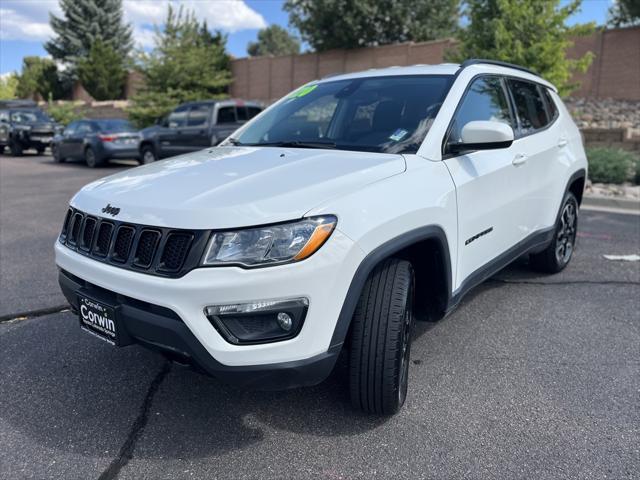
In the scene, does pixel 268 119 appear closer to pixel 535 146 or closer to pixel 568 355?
pixel 535 146

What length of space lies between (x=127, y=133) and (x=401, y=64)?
12.2 metres

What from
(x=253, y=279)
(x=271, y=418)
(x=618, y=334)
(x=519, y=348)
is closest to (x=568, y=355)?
(x=519, y=348)

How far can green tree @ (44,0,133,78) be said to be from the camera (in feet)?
138

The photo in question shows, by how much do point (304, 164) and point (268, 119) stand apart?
1.36m

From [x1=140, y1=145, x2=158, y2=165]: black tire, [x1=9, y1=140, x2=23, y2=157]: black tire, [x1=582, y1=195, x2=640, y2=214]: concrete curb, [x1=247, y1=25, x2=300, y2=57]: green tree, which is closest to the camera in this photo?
[x1=582, y1=195, x2=640, y2=214]: concrete curb

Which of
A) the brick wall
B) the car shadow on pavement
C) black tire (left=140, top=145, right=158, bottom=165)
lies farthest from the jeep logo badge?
the brick wall

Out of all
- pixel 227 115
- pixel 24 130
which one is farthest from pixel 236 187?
pixel 24 130

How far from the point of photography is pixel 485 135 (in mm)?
2795

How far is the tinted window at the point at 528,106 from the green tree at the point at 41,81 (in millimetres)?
43515

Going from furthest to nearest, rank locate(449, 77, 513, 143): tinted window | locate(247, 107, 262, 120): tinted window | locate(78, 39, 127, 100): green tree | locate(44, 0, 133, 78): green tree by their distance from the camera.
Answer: locate(44, 0, 133, 78): green tree < locate(78, 39, 127, 100): green tree < locate(247, 107, 262, 120): tinted window < locate(449, 77, 513, 143): tinted window

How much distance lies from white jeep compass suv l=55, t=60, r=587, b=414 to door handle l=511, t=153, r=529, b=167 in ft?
0.08

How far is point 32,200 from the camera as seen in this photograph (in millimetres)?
9383

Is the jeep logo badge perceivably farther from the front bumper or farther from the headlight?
the headlight

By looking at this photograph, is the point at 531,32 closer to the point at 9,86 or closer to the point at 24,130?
the point at 24,130
